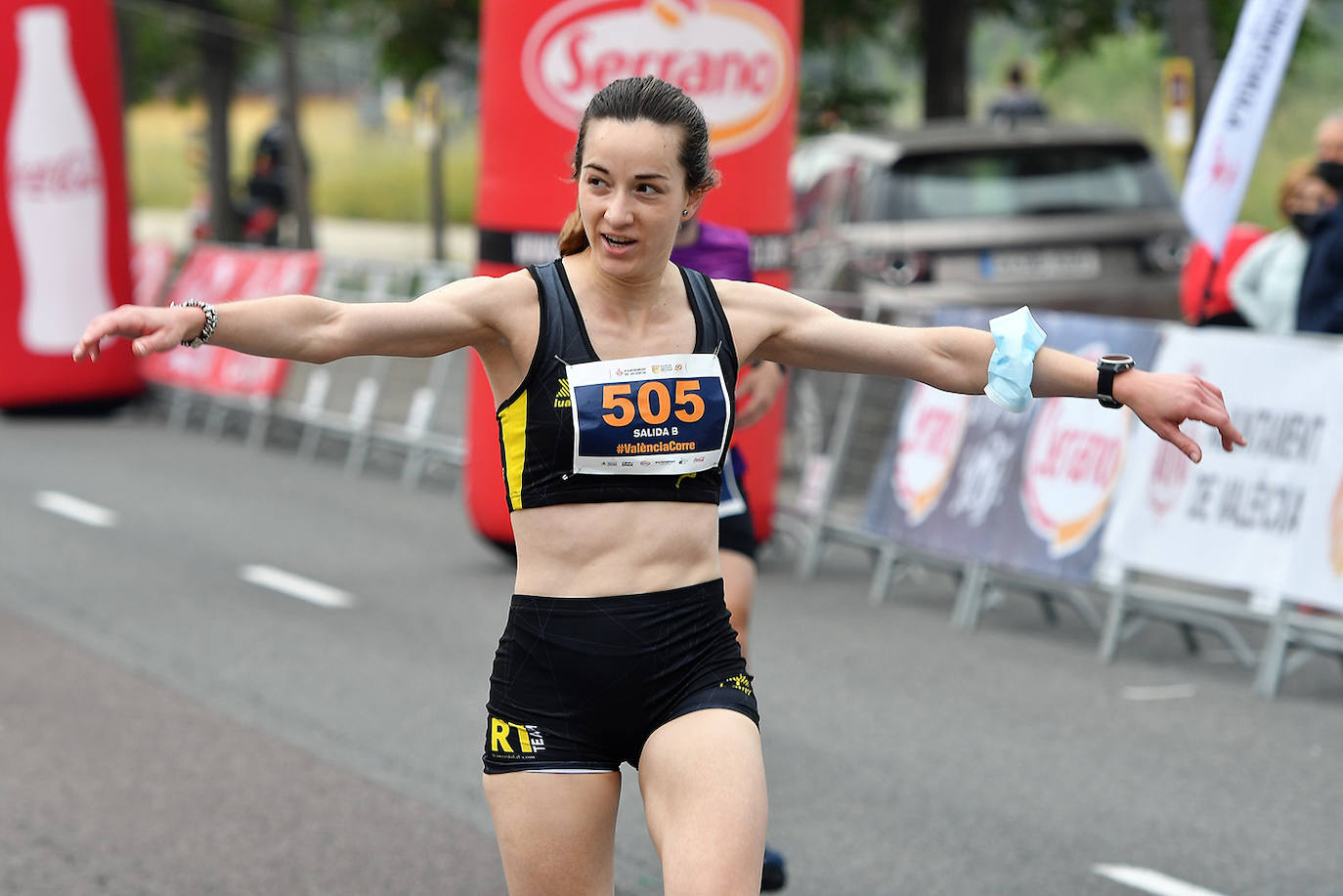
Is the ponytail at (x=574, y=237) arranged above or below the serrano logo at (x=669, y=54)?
below

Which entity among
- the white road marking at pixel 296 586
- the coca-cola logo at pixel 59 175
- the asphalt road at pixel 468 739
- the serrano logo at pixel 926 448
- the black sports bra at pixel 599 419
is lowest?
the white road marking at pixel 296 586

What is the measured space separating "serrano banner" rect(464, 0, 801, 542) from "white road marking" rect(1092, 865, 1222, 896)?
14.5 ft

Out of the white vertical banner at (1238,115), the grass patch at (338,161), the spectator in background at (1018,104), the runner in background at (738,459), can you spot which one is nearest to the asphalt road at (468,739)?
the runner in background at (738,459)

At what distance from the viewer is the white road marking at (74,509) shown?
447 inches

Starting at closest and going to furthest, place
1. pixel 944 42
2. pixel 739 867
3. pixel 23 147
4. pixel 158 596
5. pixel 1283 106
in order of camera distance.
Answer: pixel 739 867, pixel 158 596, pixel 23 147, pixel 944 42, pixel 1283 106

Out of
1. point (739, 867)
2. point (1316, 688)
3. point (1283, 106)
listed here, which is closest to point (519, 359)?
point (739, 867)

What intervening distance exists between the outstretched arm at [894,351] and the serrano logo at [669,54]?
5.62 metres

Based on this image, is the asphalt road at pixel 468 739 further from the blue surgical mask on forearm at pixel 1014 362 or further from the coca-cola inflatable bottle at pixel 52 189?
the coca-cola inflatable bottle at pixel 52 189

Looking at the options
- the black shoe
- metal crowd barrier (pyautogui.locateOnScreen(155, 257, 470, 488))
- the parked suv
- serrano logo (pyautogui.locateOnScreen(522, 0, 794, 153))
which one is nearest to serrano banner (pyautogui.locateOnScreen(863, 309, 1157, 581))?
serrano logo (pyautogui.locateOnScreen(522, 0, 794, 153))

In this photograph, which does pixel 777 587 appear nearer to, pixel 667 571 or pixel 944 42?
pixel 667 571

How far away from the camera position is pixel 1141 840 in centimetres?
588

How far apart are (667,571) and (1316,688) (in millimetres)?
5205

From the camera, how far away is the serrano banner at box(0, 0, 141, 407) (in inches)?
616

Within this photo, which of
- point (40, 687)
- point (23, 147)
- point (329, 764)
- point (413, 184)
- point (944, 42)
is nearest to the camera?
point (329, 764)
